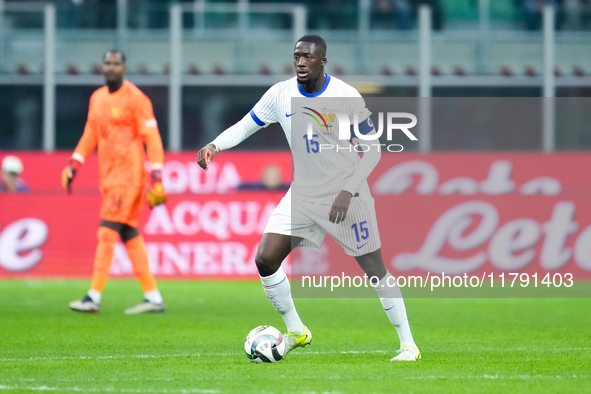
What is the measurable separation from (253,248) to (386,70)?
4.48 m

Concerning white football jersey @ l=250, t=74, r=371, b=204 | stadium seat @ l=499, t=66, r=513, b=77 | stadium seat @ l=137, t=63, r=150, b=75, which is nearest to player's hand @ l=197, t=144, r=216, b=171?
white football jersey @ l=250, t=74, r=371, b=204

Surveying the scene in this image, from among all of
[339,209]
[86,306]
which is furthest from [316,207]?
[86,306]

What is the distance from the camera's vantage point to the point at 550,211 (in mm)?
14156

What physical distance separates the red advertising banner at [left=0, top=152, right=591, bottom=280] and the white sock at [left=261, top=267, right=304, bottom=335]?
6943 millimetres

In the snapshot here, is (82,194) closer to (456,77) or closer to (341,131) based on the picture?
(456,77)

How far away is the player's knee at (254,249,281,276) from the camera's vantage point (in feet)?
22.6

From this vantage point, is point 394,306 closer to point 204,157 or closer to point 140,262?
point 204,157

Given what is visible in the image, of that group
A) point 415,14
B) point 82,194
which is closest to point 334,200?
point 82,194

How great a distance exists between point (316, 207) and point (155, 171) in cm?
341

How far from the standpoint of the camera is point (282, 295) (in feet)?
23.2

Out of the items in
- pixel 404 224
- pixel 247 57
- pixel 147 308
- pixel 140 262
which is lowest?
pixel 147 308

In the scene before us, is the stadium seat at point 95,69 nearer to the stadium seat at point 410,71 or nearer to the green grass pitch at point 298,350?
the stadium seat at point 410,71

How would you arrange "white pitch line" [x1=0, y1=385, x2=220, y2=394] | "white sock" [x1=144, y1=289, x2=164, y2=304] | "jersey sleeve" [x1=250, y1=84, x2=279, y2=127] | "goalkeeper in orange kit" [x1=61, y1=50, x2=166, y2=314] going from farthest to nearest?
"white sock" [x1=144, y1=289, x2=164, y2=304], "goalkeeper in orange kit" [x1=61, y1=50, x2=166, y2=314], "jersey sleeve" [x1=250, y1=84, x2=279, y2=127], "white pitch line" [x1=0, y1=385, x2=220, y2=394]

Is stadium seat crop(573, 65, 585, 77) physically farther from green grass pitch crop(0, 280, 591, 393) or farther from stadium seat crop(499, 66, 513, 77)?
green grass pitch crop(0, 280, 591, 393)
